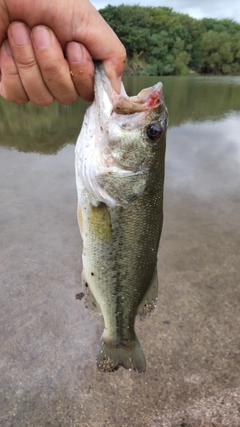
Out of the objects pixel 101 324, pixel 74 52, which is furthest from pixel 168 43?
pixel 74 52

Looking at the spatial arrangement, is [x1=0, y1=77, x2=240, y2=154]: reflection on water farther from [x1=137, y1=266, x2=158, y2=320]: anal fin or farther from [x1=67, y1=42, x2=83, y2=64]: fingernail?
[x1=67, y1=42, x2=83, y2=64]: fingernail

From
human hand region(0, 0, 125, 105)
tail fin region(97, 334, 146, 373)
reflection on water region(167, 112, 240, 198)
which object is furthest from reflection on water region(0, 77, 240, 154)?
human hand region(0, 0, 125, 105)

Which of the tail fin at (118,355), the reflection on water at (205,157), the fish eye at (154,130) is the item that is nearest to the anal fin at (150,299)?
the tail fin at (118,355)

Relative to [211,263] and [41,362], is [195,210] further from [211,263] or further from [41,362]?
[41,362]

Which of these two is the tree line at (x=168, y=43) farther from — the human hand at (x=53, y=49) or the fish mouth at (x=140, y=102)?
the human hand at (x=53, y=49)

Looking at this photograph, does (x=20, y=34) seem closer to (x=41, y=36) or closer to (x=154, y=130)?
(x=41, y=36)

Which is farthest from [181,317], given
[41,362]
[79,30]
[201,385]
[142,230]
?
[79,30]
